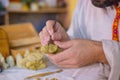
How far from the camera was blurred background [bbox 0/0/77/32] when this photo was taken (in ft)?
10.2

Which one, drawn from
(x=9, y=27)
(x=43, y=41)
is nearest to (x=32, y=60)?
(x=43, y=41)

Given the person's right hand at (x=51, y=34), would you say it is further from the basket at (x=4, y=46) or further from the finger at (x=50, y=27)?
the basket at (x=4, y=46)

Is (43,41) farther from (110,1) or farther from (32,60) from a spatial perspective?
(110,1)

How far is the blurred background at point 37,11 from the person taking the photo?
122 inches

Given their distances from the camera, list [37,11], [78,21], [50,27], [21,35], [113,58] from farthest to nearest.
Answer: [37,11] → [21,35] → [78,21] → [50,27] → [113,58]

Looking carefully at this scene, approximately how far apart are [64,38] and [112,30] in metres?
0.19

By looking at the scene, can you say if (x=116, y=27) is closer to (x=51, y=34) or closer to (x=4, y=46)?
(x=51, y=34)

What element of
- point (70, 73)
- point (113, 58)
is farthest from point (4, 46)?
point (113, 58)

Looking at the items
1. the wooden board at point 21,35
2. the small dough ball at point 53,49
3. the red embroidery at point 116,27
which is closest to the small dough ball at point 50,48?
the small dough ball at point 53,49

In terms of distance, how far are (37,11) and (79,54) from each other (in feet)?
8.45

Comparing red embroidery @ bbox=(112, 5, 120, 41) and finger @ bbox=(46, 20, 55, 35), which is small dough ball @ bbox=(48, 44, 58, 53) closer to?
finger @ bbox=(46, 20, 55, 35)

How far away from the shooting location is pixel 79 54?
2.52 ft

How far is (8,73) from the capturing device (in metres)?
0.80

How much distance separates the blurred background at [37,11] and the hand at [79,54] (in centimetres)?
221
